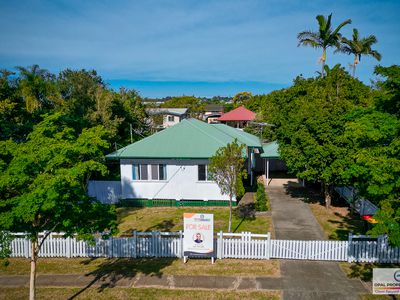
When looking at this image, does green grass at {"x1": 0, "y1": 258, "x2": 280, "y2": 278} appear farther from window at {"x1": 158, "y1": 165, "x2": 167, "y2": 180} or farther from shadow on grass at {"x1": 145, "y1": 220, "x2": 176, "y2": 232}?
window at {"x1": 158, "y1": 165, "x2": 167, "y2": 180}

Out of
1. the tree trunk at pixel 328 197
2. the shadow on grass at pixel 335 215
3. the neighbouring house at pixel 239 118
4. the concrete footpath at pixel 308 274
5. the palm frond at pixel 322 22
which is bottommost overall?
the concrete footpath at pixel 308 274

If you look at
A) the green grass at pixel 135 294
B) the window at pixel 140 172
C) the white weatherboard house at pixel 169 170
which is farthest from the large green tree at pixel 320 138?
the green grass at pixel 135 294

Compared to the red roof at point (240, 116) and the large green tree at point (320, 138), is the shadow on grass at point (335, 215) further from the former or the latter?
the red roof at point (240, 116)

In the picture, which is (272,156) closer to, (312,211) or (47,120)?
(312,211)

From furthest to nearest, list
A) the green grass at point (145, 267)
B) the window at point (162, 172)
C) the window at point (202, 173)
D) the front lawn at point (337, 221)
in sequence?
the window at point (162, 172) < the window at point (202, 173) < the front lawn at point (337, 221) < the green grass at point (145, 267)

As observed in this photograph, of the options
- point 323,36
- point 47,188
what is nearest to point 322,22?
point 323,36

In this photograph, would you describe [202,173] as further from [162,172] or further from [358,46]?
[358,46]

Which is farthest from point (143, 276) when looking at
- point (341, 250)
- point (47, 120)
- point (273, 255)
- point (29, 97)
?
point (29, 97)
